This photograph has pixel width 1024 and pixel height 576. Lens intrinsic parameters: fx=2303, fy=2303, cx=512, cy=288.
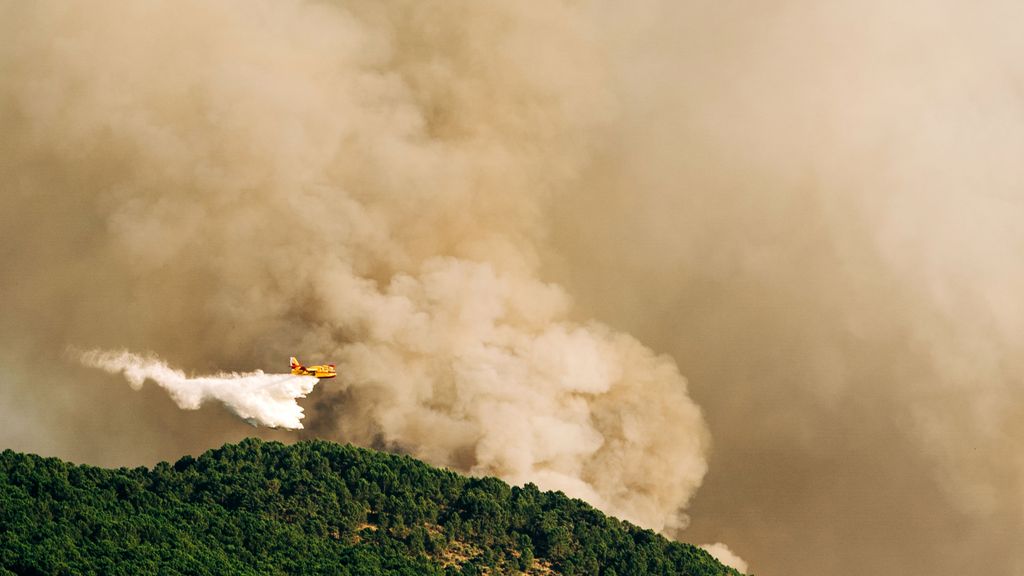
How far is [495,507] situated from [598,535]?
772cm

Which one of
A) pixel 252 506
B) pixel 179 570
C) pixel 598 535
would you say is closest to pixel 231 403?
pixel 252 506

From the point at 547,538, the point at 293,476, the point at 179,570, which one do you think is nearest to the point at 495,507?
the point at 547,538

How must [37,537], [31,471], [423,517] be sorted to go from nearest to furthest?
1. [37,537]
2. [31,471]
3. [423,517]

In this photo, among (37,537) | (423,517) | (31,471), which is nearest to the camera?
(37,537)

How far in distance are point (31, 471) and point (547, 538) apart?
36249 millimetres

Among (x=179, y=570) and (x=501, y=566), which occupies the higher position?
(x=501, y=566)

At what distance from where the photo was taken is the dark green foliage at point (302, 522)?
13875 centimetres

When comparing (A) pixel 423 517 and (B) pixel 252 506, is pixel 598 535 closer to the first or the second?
(A) pixel 423 517

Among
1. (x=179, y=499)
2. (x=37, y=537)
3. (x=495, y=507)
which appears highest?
(x=495, y=507)

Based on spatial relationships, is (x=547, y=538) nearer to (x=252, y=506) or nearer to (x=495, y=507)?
(x=495, y=507)

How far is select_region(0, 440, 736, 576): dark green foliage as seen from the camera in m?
139

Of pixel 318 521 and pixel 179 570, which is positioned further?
pixel 318 521

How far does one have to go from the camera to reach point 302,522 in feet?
505

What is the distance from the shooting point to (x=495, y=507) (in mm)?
161250
